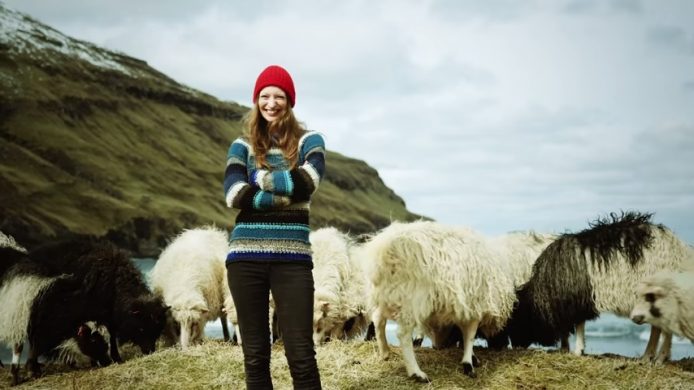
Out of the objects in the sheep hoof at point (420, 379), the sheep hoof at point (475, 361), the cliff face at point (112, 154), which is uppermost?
the cliff face at point (112, 154)

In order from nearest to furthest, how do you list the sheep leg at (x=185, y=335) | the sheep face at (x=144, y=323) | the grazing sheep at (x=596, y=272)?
the grazing sheep at (x=596, y=272)
the sheep face at (x=144, y=323)
the sheep leg at (x=185, y=335)

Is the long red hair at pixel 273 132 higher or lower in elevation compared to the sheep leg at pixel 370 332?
higher

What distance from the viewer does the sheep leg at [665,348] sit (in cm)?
727

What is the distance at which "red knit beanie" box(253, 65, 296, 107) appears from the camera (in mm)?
4863

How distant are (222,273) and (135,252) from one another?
6610 cm

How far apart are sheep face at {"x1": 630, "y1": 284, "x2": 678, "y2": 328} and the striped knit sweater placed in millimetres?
4653

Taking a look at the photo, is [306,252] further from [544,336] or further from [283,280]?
[544,336]

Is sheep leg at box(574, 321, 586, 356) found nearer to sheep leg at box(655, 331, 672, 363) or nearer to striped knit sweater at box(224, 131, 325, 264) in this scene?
sheep leg at box(655, 331, 672, 363)

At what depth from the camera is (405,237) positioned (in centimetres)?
700

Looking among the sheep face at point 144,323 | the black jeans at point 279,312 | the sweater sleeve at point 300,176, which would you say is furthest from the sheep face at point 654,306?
the sheep face at point 144,323

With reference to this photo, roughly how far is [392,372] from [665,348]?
3.48 m

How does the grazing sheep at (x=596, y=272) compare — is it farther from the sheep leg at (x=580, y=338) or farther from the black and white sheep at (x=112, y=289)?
the black and white sheep at (x=112, y=289)

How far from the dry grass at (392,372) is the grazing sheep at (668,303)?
0.52 metres

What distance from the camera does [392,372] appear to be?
7145mm
